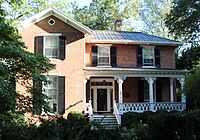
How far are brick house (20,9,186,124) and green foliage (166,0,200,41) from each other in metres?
6.31

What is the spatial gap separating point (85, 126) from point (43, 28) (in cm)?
1510

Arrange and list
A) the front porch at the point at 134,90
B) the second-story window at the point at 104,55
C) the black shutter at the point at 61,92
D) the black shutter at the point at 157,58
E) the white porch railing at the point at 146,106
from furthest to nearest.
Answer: the black shutter at the point at 157,58
the second-story window at the point at 104,55
the front porch at the point at 134,90
the white porch railing at the point at 146,106
the black shutter at the point at 61,92

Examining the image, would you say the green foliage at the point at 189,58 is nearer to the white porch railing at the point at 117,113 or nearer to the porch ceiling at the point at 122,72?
the porch ceiling at the point at 122,72

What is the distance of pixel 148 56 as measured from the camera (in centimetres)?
2333

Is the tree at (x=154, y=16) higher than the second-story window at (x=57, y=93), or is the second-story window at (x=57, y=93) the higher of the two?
the tree at (x=154, y=16)

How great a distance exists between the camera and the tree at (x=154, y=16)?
41219 mm

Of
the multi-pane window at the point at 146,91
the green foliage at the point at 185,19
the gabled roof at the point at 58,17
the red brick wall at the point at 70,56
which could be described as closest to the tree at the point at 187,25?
the green foliage at the point at 185,19

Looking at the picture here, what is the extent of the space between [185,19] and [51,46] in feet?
48.9

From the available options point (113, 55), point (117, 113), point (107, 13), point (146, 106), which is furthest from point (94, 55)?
point (107, 13)

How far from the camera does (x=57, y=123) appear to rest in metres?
7.02

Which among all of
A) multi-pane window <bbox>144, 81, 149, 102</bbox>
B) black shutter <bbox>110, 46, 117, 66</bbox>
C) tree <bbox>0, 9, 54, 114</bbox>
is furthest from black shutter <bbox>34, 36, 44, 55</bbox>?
tree <bbox>0, 9, 54, 114</bbox>

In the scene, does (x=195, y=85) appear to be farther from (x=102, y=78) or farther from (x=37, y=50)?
(x=37, y=50)

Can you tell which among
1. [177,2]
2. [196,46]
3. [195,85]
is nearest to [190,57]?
[196,46]

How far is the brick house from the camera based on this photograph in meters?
20.2
